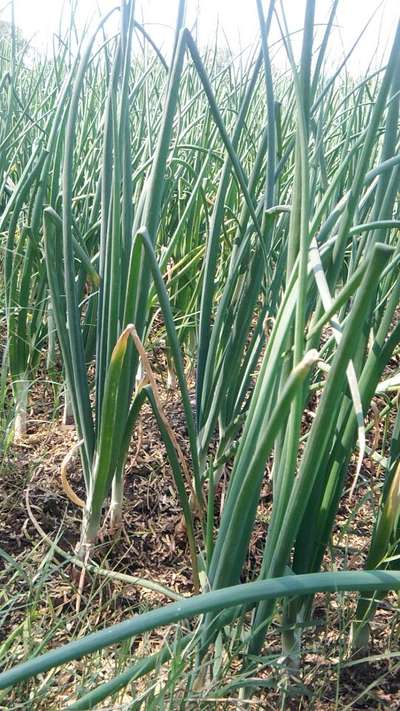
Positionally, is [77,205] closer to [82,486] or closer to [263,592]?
[82,486]

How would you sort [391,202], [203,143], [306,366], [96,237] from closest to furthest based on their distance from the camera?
[306,366] < [391,202] < [96,237] < [203,143]

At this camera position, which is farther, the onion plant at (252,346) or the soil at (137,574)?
the soil at (137,574)

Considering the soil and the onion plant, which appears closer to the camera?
the onion plant

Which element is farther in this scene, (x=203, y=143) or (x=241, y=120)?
(x=203, y=143)

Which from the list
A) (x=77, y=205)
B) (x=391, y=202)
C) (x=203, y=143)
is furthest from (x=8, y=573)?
(x=203, y=143)

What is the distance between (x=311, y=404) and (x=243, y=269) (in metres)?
0.52

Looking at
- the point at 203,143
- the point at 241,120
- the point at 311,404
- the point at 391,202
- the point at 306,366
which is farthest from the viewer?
the point at 203,143

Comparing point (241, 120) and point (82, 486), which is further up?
point (241, 120)

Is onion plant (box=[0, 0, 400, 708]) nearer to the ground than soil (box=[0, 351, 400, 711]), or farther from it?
farther from it

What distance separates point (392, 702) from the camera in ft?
2.56

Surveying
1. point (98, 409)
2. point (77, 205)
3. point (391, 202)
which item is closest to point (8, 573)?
point (98, 409)

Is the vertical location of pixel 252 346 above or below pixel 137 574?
above

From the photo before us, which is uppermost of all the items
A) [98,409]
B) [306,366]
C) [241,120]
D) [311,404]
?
[241,120]

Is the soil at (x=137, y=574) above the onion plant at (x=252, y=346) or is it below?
below
